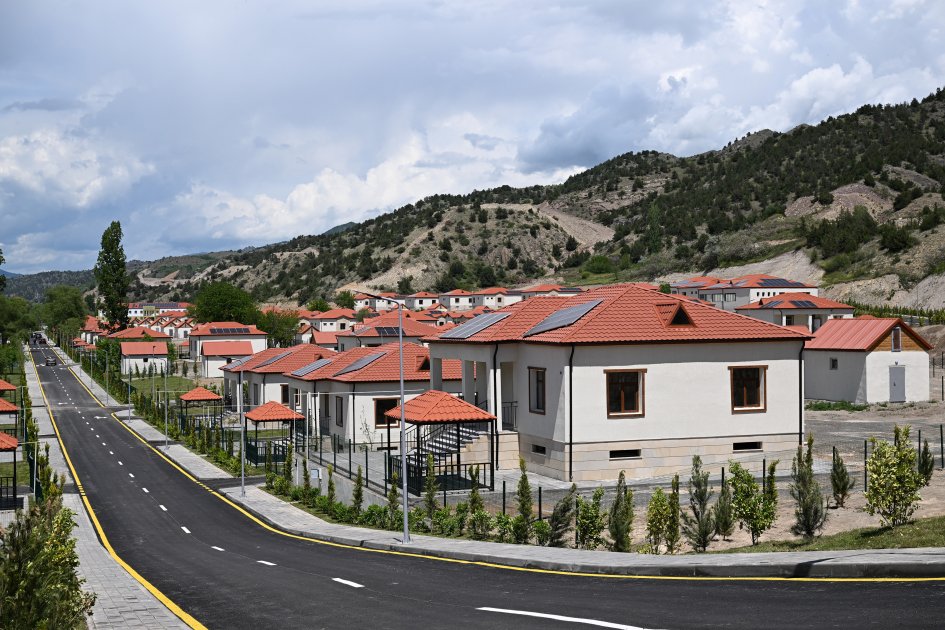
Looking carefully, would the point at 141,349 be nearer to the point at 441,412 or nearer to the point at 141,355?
the point at 141,355

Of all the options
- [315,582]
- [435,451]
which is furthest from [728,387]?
[315,582]

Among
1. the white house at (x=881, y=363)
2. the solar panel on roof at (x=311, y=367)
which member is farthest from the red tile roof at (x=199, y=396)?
the white house at (x=881, y=363)

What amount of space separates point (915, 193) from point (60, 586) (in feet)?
515

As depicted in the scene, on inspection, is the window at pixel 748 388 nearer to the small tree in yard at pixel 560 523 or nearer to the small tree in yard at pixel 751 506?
the small tree in yard at pixel 751 506

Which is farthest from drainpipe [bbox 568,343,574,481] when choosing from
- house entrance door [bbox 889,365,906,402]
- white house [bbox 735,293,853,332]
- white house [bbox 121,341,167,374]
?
white house [bbox 121,341,167,374]

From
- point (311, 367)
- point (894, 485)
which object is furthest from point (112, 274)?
point (894, 485)

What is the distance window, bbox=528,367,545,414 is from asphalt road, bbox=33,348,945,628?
1162cm

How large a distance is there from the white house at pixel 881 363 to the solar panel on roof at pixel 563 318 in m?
28.2

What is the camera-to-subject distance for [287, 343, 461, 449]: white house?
165 feet

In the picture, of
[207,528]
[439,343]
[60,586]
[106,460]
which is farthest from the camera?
[106,460]

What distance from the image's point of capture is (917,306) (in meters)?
102

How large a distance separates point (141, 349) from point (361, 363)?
79620 millimetres

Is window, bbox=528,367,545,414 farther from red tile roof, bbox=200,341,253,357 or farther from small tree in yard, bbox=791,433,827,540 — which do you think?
red tile roof, bbox=200,341,253,357

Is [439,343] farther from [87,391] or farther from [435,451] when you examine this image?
[87,391]
